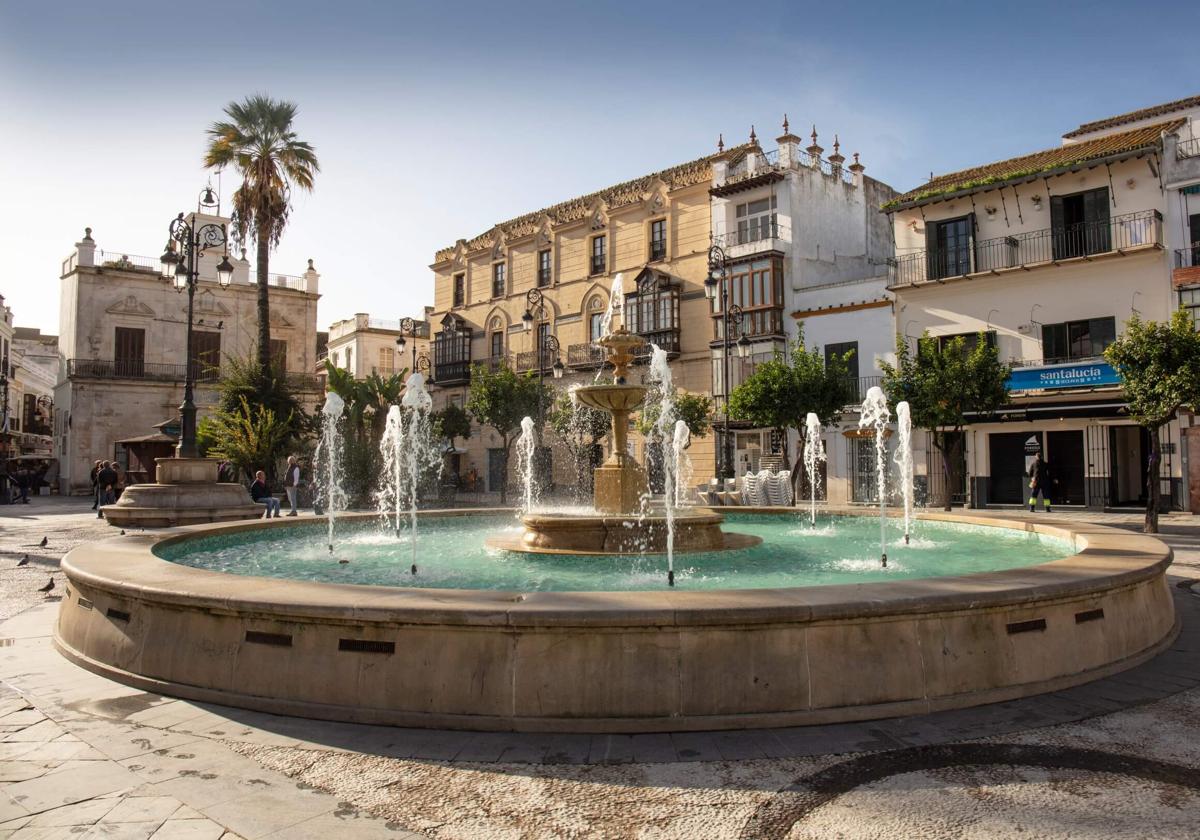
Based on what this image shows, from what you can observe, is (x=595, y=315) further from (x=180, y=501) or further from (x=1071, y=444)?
(x=180, y=501)

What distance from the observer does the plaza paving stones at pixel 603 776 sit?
3.12 meters

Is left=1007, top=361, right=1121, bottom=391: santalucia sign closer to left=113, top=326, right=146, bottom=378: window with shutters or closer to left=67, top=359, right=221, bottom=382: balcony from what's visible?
left=67, top=359, right=221, bottom=382: balcony

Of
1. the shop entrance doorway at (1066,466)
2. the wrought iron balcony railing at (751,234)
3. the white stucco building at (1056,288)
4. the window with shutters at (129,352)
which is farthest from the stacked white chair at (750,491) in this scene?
the window with shutters at (129,352)

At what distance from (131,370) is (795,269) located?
1148 inches

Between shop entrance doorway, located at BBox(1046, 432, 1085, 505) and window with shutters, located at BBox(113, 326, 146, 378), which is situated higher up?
window with shutters, located at BBox(113, 326, 146, 378)

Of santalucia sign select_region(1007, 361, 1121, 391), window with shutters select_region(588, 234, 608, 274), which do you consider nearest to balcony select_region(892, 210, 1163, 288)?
santalucia sign select_region(1007, 361, 1121, 391)

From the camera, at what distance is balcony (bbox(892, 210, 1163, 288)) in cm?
2141

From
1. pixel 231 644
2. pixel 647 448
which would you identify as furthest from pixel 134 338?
pixel 231 644

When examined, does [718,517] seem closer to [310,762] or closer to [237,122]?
[310,762]

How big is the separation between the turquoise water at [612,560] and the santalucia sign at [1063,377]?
13419mm

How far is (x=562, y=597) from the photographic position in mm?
4457

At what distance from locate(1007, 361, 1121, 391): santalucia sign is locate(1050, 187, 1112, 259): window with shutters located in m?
3.04

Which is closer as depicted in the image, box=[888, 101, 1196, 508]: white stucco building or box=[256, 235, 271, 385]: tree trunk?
box=[888, 101, 1196, 508]: white stucco building

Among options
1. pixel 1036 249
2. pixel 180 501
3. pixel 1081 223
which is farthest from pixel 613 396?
pixel 1081 223
